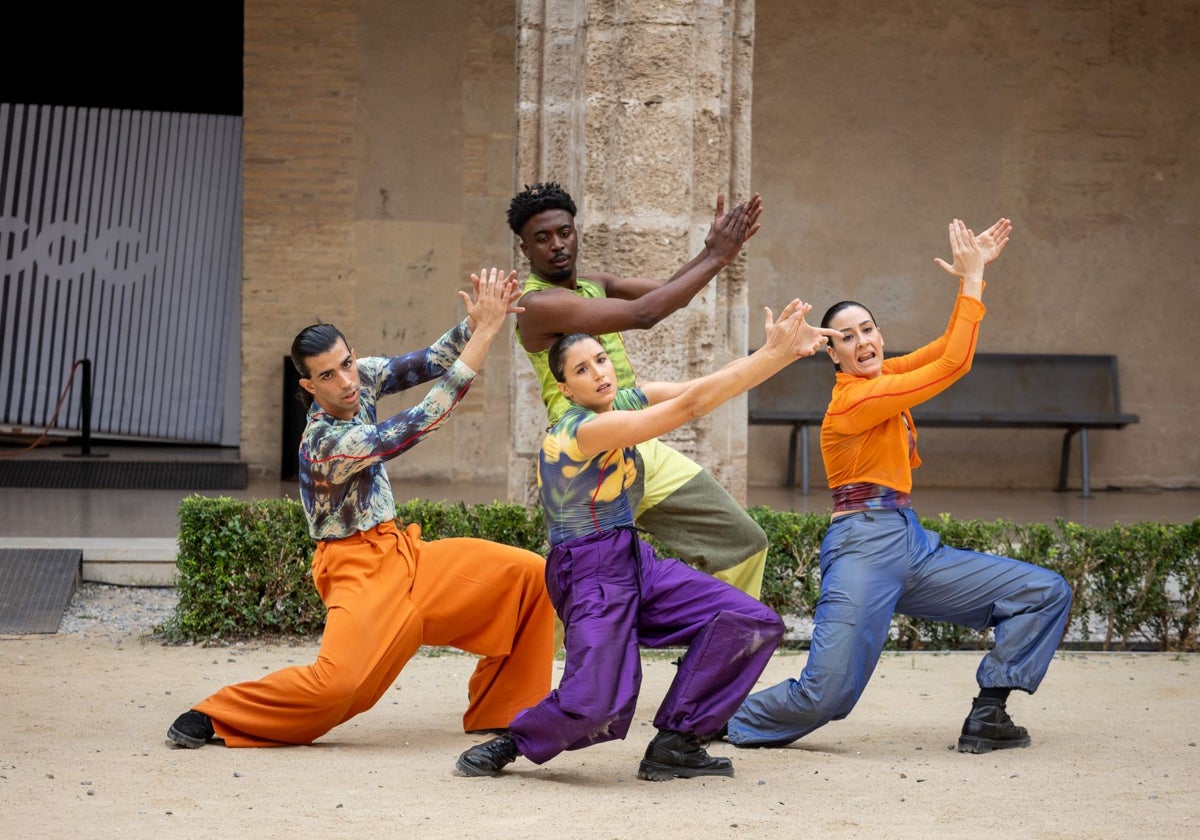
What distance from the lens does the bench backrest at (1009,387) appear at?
12148 millimetres

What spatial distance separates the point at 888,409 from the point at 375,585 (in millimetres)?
1625

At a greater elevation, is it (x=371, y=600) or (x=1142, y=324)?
(x=1142, y=324)

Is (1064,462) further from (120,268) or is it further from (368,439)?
(368,439)

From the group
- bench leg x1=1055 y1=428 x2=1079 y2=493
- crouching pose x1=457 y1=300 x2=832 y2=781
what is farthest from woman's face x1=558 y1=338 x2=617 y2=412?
bench leg x1=1055 y1=428 x2=1079 y2=493

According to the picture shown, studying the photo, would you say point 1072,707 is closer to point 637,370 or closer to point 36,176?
point 637,370

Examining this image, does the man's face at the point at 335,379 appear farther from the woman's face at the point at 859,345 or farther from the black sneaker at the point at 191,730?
the woman's face at the point at 859,345

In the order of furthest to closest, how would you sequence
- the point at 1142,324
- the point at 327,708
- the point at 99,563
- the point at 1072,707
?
1. the point at 1142,324
2. the point at 99,563
3. the point at 1072,707
4. the point at 327,708

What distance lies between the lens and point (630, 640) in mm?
4168

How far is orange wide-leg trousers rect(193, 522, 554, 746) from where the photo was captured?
444 cm

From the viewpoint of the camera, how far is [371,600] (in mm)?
4480

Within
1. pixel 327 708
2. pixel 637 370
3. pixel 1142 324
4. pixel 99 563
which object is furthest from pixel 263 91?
pixel 327 708

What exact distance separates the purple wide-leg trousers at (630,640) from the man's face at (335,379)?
2.57 ft

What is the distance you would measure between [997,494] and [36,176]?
26.8 ft

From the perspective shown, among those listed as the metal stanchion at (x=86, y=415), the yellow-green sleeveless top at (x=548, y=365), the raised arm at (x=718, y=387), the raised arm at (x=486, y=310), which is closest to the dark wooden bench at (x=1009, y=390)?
the metal stanchion at (x=86, y=415)
